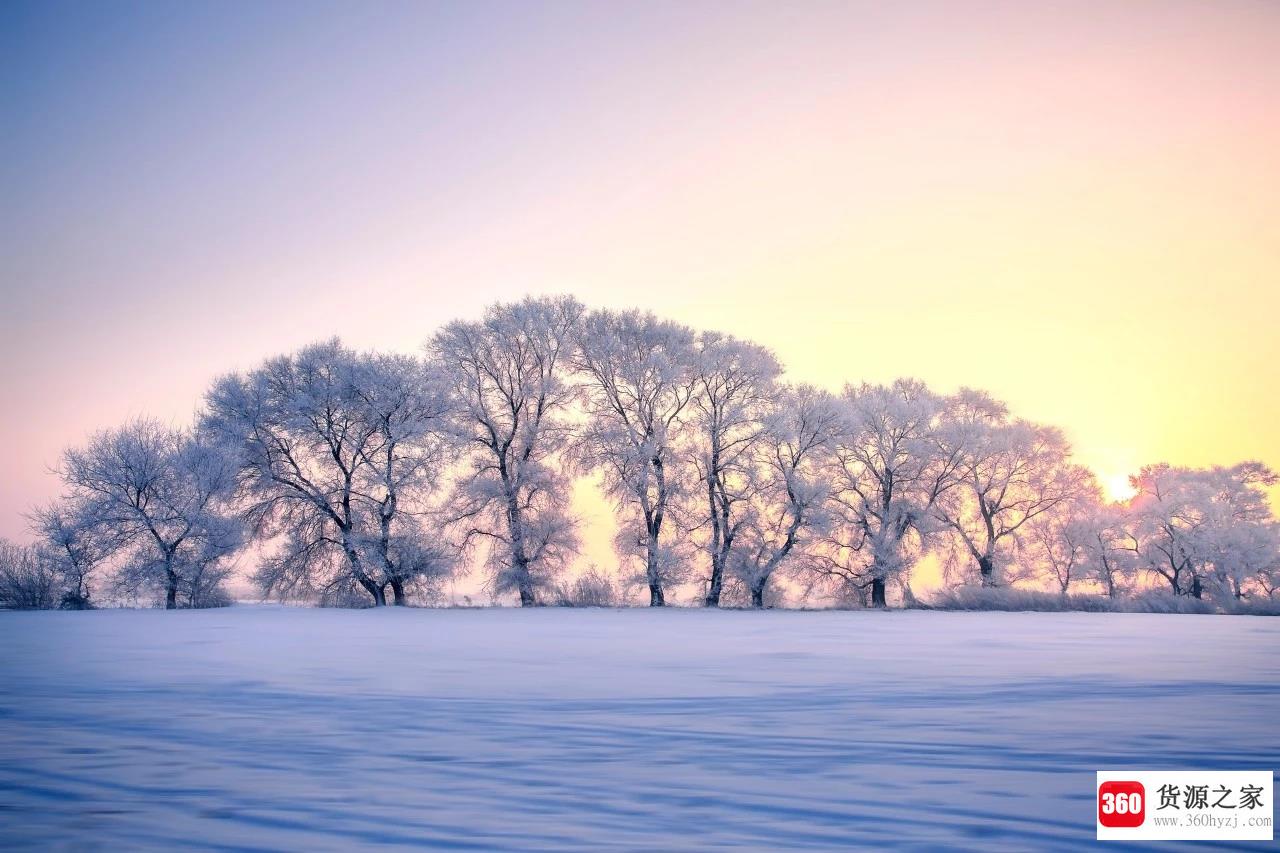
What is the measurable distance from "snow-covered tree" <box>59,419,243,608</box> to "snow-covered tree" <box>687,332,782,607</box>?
1644 cm

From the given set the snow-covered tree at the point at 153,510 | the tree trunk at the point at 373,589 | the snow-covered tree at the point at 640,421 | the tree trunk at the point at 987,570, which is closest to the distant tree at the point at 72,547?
the snow-covered tree at the point at 153,510

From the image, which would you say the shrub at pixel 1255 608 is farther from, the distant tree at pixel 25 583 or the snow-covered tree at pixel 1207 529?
the distant tree at pixel 25 583

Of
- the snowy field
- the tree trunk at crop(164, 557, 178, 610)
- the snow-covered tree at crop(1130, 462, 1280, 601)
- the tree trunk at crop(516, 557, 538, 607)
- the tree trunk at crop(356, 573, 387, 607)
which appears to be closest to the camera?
the snowy field

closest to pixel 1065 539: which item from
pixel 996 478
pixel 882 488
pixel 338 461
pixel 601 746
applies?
pixel 996 478

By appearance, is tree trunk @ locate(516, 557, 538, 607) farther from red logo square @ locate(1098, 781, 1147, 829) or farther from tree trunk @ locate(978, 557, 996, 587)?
red logo square @ locate(1098, 781, 1147, 829)

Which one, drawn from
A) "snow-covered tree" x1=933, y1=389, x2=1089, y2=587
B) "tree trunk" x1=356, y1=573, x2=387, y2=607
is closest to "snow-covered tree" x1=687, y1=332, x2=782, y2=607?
"snow-covered tree" x1=933, y1=389, x2=1089, y2=587

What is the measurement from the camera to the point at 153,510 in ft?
95.6

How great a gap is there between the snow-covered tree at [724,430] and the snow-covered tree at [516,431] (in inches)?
196

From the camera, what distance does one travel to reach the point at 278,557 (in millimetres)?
31969

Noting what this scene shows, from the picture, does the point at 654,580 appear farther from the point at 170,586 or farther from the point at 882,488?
the point at 170,586

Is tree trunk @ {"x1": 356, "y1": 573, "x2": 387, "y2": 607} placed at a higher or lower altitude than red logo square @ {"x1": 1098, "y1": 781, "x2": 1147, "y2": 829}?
lower

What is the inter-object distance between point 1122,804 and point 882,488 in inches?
1278

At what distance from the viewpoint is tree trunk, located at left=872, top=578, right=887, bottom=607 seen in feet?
110

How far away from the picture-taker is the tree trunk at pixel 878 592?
1315 inches
